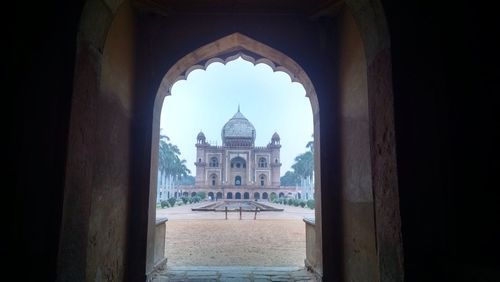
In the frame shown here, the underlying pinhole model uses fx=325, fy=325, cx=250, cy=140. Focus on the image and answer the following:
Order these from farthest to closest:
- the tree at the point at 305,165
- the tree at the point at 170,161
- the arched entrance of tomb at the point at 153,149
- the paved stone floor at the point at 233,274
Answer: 1. the tree at the point at 305,165
2. the tree at the point at 170,161
3. the paved stone floor at the point at 233,274
4. the arched entrance of tomb at the point at 153,149

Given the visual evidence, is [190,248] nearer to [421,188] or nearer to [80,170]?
[80,170]

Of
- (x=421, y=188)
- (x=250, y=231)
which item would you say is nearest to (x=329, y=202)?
(x=421, y=188)

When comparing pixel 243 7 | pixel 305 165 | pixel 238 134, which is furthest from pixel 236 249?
pixel 305 165

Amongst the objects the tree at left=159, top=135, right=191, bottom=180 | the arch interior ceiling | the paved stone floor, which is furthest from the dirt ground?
the tree at left=159, top=135, right=191, bottom=180

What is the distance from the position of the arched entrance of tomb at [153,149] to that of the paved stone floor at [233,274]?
639mm

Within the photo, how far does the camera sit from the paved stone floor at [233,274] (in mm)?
4449

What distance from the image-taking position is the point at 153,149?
167 inches

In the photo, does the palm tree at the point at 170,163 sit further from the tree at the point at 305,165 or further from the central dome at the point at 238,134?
the tree at the point at 305,165

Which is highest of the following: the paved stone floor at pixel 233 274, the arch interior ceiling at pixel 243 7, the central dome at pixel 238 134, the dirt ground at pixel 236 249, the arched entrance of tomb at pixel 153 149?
the central dome at pixel 238 134

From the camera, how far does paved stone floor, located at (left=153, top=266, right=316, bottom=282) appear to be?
175 inches

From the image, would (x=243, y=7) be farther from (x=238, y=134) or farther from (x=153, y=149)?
(x=238, y=134)

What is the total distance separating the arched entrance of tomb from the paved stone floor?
2.10 feet

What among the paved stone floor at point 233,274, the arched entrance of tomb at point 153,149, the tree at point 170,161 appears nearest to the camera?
the arched entrance of tomb at point 153,149

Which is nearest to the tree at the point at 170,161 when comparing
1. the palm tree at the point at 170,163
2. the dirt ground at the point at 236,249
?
the palm tree at the point at 170,163
